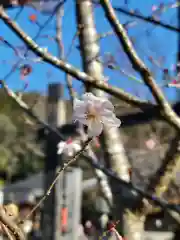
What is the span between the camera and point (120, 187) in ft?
4.87

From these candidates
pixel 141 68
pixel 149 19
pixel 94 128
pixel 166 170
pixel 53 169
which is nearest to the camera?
pixel 94 128

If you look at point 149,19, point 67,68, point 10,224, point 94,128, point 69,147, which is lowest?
point 10,224

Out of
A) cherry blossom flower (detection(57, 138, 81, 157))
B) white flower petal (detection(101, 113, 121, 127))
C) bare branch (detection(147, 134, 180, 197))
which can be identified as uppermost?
cherry blossom flower (detection(57, 138, 81, 157))

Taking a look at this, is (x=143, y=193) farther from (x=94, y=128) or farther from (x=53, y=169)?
(x=94, y=128)

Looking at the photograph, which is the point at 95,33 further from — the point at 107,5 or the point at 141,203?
the point at 141,203

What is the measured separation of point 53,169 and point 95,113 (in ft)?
3.64

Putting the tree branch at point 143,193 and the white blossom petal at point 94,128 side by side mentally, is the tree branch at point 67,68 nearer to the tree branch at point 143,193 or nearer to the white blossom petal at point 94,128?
the tree branch at point 143,193

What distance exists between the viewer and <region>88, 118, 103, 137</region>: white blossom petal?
26.5 inches

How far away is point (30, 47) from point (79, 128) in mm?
530

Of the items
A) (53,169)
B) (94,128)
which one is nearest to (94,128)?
(94,128)

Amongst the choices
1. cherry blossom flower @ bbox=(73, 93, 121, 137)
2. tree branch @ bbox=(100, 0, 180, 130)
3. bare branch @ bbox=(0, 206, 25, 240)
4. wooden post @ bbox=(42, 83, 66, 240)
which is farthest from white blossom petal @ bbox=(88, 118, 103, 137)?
wooden post @ bbox=(42, 83, 66, 240)

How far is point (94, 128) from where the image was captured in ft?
2.25

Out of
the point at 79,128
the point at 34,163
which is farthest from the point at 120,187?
the point at 34,163

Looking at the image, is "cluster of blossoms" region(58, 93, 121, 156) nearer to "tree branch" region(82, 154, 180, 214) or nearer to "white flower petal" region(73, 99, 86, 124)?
"white flower petal" region(73, 99, 86, 124)
